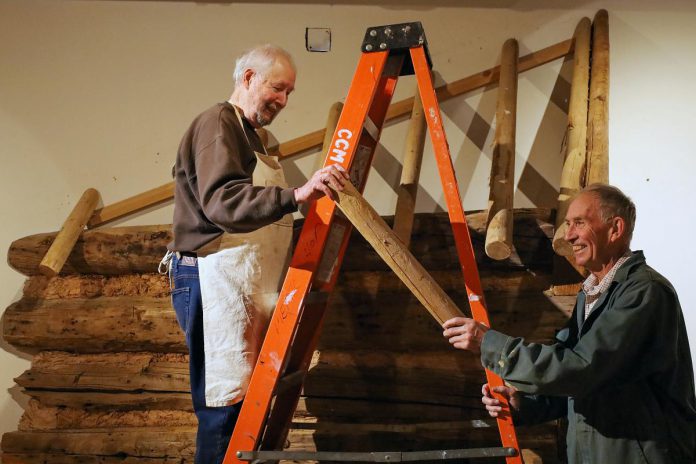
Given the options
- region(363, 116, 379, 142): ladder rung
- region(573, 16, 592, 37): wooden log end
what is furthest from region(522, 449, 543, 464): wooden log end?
region(573, 16, 592, 37): wooden log end

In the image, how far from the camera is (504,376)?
6.45 feet

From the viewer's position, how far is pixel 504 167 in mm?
2967

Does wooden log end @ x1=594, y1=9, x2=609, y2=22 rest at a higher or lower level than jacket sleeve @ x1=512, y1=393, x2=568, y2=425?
higher

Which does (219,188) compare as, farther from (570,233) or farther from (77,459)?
(77,459)

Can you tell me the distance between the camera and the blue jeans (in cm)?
231

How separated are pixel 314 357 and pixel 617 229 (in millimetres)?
1684

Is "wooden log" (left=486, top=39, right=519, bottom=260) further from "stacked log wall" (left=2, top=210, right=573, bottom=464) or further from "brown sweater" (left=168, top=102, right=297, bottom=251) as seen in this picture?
"brown sweater" (left=168, top=102, right=297, bottom=251)

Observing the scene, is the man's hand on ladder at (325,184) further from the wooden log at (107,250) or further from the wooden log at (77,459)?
the wooden log at (77,459)

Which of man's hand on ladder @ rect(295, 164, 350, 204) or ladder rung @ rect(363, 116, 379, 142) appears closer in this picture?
man's hand on ladder @ rect(295, 164, 350, 204)

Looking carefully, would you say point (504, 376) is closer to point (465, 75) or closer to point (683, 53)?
point (465, 75)

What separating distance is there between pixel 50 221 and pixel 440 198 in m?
2.44

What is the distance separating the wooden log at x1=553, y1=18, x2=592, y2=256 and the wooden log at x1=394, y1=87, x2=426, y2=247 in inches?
26.5

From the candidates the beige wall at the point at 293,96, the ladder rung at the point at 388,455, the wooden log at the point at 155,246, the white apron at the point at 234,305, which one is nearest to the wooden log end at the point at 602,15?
the beige wall at the point at 293,96

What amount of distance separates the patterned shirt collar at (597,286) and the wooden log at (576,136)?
15.2 inches
